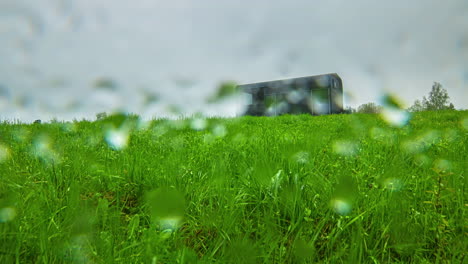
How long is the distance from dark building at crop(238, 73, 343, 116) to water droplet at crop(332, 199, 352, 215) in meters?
23.0

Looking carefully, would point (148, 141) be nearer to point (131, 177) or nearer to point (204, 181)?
point (131, 177)

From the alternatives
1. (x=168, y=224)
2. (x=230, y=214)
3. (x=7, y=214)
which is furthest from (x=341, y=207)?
(x=7, y=214)

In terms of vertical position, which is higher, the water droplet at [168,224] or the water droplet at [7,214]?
the water droplet at [7,214]

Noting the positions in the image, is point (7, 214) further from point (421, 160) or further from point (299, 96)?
point (299, 96)

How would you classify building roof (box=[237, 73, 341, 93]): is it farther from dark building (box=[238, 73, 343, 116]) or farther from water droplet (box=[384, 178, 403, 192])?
water droplet (box=[384, 178, 403, 192])

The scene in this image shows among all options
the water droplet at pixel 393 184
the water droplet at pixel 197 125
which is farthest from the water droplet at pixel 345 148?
the water droplet at pixel 197 125

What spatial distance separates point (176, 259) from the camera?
1.11 metres

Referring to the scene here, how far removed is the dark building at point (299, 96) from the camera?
23688mm

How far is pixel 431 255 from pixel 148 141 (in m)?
3.23

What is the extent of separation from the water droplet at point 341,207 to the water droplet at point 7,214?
1.61 metres

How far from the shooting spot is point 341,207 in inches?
59.2

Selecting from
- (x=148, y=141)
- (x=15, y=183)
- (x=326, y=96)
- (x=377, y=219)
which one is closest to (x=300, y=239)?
(x=377, y=219)

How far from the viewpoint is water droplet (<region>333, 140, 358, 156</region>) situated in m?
2.71

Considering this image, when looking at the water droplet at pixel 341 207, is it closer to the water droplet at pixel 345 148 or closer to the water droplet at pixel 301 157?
the water droplet at pixel 301 157
